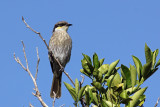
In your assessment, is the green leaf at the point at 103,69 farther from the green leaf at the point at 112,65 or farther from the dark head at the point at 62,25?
the dark head at the point at 62,25

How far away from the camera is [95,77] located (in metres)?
2.32

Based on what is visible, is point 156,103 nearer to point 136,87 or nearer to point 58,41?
point 136,87

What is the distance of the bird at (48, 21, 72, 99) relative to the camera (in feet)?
23.5

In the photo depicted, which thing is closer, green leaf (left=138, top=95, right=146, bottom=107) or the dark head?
green leaf (left=138, top=95, right=146, bottom=107)

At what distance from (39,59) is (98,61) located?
1.35 meters

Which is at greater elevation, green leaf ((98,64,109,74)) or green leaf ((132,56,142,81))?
green leaf ((98,64,109,74))

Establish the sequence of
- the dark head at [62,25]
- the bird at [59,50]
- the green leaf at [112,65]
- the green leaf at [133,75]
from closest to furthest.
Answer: the green leaf at [133,75]
the green leaf at [112,65]
the bird at [59,50]
the dark head at [62,25]

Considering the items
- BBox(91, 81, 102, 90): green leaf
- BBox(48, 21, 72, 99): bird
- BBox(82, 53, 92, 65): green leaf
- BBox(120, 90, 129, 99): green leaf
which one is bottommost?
BBox(120, 90, 129, 99): green leaf

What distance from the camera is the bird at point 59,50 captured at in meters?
7.15

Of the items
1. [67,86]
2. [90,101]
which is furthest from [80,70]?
[90,101]

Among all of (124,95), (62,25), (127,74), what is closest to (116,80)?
(127,74)

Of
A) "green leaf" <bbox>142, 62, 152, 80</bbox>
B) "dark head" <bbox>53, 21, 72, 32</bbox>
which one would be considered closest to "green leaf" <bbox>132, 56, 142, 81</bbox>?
"green leaf" <bbox>142, 62, 152, 80</bbox>

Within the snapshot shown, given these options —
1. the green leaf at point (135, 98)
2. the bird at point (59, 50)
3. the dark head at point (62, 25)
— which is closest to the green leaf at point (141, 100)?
the green leaf at point (135, 98)

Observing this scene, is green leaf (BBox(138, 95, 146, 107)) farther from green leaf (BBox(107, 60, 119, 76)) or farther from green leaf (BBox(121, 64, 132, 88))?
green leaf (BBox(107, 60, 119, 76))
